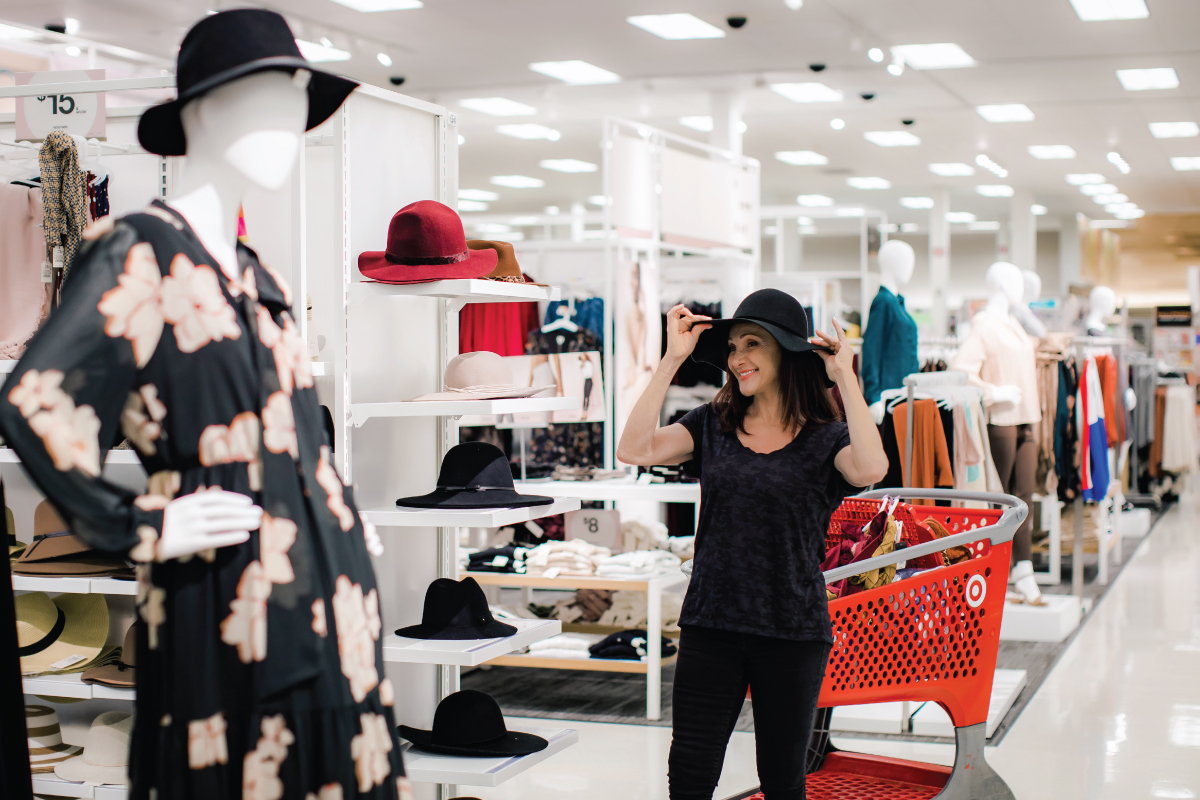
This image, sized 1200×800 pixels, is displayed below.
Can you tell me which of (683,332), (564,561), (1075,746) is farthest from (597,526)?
(683,332)

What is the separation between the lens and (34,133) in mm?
3424

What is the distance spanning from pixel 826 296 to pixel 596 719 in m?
8.40

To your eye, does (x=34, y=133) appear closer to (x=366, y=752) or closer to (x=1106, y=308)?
(x=366, y=752)

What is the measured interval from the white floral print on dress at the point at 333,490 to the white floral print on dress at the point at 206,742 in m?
0.24

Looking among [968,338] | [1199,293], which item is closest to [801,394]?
[968,338]

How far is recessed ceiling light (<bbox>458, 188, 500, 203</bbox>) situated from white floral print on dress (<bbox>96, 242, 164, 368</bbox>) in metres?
17.4

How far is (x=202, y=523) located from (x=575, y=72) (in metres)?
9.89

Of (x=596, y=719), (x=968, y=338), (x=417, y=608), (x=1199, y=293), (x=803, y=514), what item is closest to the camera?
(x=803, y=514)

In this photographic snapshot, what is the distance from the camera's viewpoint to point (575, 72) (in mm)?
10664

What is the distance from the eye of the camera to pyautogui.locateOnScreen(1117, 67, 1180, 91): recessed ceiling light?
10.6 m

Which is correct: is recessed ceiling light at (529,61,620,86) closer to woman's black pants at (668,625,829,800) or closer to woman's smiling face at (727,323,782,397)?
woman's smiling face at (727,323,782,397)

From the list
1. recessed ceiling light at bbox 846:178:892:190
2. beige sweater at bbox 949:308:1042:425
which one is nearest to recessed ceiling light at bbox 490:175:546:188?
recessed ceiling light at bbox 846:178:892:190

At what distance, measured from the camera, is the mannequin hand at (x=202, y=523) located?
124cm

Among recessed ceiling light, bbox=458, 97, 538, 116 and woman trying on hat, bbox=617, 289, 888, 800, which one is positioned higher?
recessed ceiling light, bbox=458, 97, 538, 116
